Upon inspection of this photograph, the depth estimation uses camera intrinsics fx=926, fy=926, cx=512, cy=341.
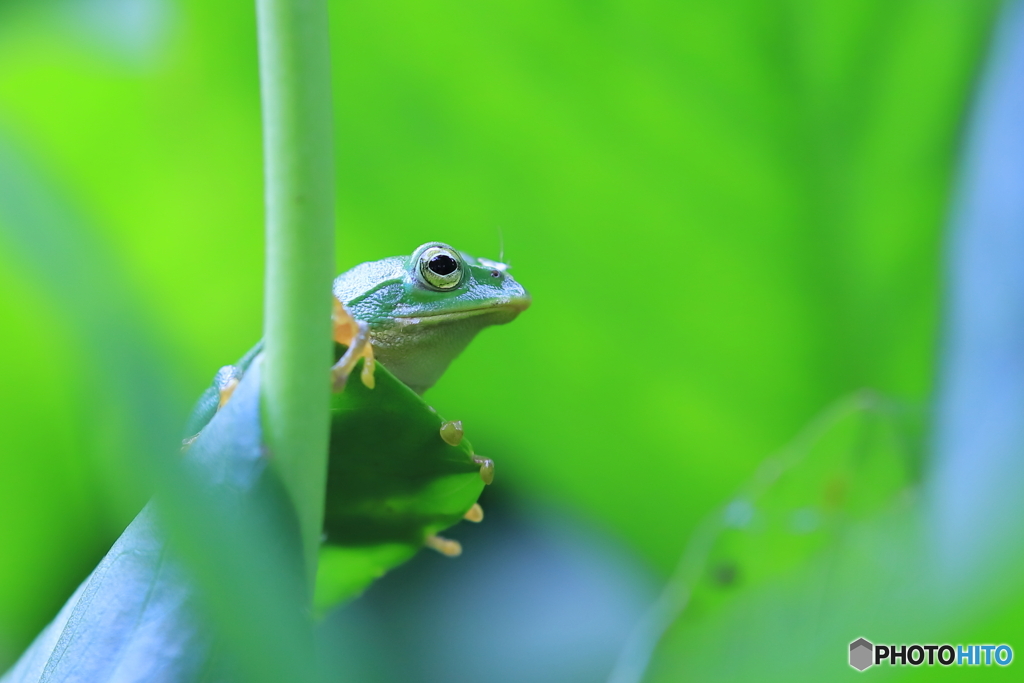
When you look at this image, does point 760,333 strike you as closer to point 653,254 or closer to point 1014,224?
point 653,254

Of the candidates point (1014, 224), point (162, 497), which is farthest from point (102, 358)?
point (1014, 224)

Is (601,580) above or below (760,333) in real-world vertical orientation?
below

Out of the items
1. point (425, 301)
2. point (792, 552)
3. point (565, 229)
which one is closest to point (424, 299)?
point (425, 301)

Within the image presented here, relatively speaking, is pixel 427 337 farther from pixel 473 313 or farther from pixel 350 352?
pixel 350 352

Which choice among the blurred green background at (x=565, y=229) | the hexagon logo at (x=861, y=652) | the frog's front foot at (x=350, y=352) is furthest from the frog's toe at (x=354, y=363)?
the blurred green background at (x=565, y=229)

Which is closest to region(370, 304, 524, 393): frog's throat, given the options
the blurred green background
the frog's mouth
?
the frog's mouth

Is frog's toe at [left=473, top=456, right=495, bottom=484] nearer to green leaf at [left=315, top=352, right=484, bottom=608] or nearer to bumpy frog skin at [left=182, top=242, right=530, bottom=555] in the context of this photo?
green leaf at [left=315, top=352, right=484, bottom=608]
